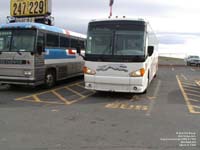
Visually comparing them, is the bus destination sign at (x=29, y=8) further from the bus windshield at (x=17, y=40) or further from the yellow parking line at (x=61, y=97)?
the yellow parking line at (x=61, y=97)

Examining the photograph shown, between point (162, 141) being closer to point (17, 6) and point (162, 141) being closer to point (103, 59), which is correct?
point (103, 59)

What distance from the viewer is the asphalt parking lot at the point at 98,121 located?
5785 millimetres

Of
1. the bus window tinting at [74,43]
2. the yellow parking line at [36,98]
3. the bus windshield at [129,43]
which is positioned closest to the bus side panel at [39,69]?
the yellow parking line at [36,98]

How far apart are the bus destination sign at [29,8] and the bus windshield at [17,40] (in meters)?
11.0

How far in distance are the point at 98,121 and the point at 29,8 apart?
18.0 meters

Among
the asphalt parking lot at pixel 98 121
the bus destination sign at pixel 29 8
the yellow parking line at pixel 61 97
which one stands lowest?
the asphalt parking lot at pixel 98 121

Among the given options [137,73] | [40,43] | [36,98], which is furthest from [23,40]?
[137,73]

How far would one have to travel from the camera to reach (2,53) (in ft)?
40.8

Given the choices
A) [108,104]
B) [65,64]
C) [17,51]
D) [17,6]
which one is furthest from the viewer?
[17,6]

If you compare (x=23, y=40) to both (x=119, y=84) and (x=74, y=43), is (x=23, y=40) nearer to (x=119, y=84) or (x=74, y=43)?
(x=119, y=84)

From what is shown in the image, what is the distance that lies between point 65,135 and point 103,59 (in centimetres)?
503

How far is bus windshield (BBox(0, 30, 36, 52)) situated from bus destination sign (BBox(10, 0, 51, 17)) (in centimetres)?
1098

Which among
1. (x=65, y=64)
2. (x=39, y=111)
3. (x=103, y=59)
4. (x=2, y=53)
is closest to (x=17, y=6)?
(x=65, y=64)

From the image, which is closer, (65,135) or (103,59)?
(65,135)
